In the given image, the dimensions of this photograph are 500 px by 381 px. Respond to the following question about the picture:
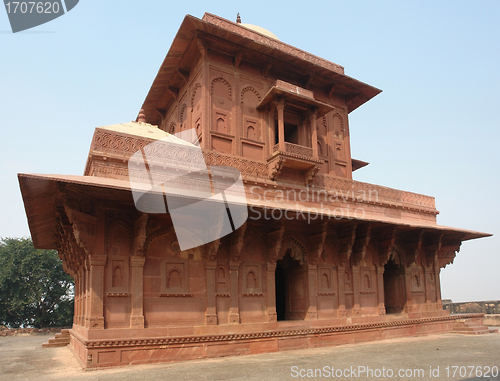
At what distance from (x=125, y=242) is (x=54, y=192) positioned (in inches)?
69.5

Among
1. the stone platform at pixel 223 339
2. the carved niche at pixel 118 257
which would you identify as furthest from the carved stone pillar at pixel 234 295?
the carved niche at pixel 118 257

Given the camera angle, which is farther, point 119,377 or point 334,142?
point 334,142

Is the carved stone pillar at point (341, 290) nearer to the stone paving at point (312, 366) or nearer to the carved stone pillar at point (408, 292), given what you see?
the stone paving at point (312, 366)

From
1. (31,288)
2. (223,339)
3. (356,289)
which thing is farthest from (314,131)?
(31,288)

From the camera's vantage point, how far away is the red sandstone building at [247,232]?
864 centimetres

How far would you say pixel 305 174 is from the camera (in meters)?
12.4

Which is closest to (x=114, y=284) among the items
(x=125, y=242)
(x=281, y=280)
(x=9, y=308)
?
(x=125, y=242)

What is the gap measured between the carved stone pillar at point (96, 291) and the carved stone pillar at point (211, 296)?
232cm

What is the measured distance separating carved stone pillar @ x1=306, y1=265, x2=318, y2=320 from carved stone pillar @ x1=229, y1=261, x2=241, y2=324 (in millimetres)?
2257

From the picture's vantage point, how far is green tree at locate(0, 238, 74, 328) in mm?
24234

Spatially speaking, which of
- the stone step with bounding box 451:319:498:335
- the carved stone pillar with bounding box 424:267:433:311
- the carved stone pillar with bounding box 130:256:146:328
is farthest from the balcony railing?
the stone step with bounding box 451:319:498:335

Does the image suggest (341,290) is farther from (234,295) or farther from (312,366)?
(312,366)

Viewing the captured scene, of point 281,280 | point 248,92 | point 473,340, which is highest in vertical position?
point 248,92

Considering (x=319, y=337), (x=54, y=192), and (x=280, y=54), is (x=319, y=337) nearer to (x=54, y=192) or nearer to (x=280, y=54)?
(x=54, y=192)
